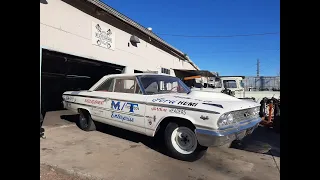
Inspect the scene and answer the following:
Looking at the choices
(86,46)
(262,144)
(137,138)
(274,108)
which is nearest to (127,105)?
(137,138)

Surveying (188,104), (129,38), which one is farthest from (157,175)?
(129,38)

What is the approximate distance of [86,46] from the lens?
829 cm

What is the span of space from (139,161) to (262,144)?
3.09 metres

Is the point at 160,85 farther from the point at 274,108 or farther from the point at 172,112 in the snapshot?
the point at 274,108

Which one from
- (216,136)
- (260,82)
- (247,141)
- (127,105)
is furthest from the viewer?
(260,82)

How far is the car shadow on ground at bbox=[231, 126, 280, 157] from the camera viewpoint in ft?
17.2

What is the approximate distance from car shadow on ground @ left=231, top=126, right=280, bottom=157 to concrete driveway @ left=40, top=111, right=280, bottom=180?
10.1 inches

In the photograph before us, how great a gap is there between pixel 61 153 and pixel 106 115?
1.40m

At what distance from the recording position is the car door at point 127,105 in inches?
200

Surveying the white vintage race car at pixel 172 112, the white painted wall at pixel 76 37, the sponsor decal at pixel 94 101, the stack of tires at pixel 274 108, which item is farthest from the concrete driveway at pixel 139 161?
the white painted wall at pixel 76 37

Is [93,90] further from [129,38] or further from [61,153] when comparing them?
[129,38]

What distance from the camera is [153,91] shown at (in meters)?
5.41

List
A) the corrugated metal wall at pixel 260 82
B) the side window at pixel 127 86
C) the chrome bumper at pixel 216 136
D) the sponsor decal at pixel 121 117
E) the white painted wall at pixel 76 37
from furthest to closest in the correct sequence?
1. the corrugated metal wall at pixel 260 82
2. the white painted wall at pixel 76 37
3. the side window at pixel 127 86
4. the sponsor decal at pixel 121 117
5. the chrome bumper at pixel 216 136

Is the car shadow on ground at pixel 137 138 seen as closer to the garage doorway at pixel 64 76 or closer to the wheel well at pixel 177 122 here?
the wheel well at pixel 177 122
